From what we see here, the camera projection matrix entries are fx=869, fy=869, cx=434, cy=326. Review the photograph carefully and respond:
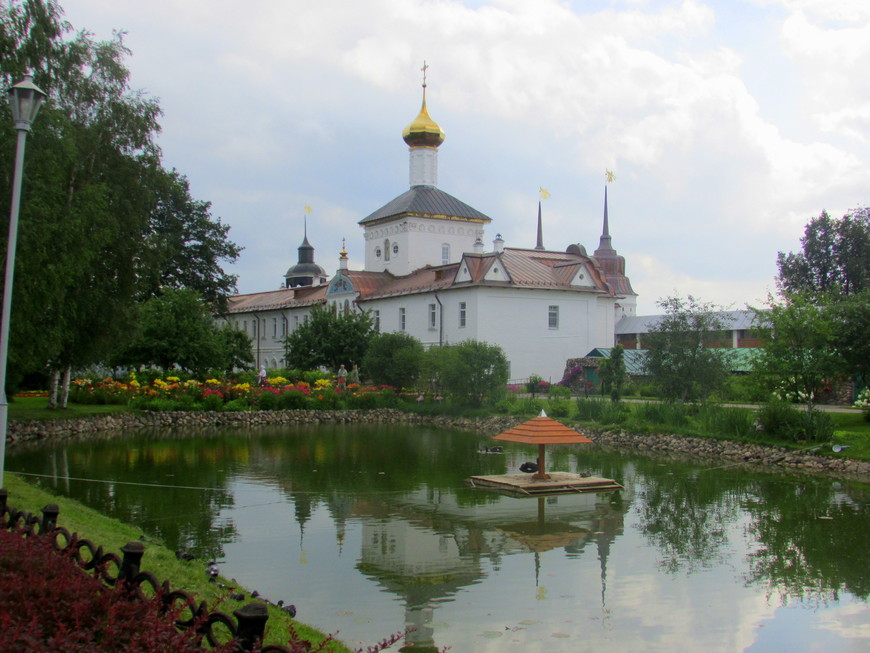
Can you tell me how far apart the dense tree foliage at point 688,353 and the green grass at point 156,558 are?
1950 cm

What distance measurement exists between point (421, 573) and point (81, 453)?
15.4m

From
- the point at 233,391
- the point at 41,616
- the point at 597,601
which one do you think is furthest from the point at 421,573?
the point at 233,391

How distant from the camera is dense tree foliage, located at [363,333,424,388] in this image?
139 ft

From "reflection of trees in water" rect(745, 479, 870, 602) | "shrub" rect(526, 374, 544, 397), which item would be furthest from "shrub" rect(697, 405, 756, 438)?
"shrub" rect(526, 374, 544, 397)

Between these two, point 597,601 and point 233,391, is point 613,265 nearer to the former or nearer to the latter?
point 233,391

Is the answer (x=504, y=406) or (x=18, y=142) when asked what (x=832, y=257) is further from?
(x=18, y=142)

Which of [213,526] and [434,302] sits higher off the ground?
[434,302]

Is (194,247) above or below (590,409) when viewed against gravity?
above

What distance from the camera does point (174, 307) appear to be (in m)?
40.0

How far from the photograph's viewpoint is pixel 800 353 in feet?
79.0

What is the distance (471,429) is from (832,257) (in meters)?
32.2

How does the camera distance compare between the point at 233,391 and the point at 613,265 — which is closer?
the point at 233,391

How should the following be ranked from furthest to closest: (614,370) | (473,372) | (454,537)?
(473,372), (614,370), (454,537)

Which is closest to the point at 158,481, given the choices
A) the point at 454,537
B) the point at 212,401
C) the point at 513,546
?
the point at 454,537
